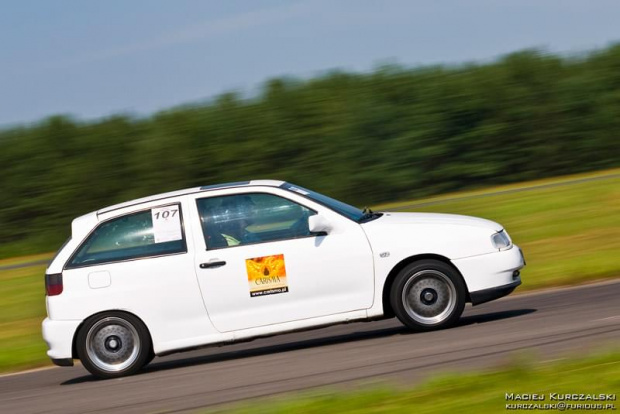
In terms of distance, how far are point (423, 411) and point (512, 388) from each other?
64cm

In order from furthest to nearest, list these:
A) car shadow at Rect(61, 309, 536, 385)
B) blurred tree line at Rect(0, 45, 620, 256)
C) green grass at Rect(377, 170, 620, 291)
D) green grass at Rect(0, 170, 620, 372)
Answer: blurred tree line at Rect(0, 45, 620, 256), green grass at Rect(377, 170, 620, 291), green grass at Rect(0, 170, 620, 372), car shadow at Rect(61, 309, 536, 385)

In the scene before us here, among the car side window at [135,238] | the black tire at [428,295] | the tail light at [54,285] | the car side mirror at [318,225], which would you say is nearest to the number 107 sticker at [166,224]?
the car side window at [135,238]

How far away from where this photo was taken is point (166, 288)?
988cm

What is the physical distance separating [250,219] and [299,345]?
1.48 m

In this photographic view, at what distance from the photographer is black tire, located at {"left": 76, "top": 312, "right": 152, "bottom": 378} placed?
9906mm

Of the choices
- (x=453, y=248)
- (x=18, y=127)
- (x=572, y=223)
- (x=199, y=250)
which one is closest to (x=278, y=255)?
(x=199, y=250)

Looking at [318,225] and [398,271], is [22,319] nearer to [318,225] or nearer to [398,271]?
[318,225]

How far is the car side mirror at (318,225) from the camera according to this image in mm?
9716

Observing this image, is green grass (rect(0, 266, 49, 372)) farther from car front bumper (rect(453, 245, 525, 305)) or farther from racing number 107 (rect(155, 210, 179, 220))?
car front bumper (rect(453, 245, 525, 305))

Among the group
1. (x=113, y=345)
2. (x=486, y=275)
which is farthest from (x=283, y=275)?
(x=486, y=275)

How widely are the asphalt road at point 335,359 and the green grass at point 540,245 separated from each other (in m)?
1.44

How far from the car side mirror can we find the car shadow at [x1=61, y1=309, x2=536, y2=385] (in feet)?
3.81

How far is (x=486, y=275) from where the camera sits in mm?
9797

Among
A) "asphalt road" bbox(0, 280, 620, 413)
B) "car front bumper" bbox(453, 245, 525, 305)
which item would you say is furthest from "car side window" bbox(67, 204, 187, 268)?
"car front bumper" bbox(453, 245, 525, 305)
